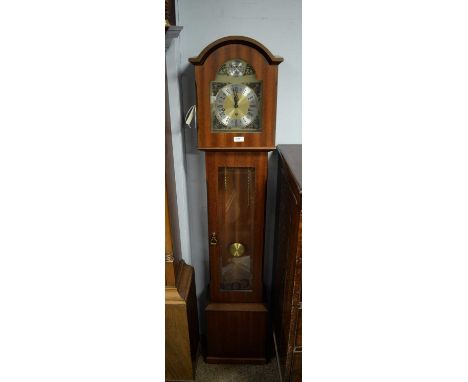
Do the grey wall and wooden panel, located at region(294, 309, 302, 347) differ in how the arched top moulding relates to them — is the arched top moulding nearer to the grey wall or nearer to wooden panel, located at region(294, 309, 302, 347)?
the grey wall

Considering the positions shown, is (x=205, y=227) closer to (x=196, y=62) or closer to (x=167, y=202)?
(x=167, y=202)

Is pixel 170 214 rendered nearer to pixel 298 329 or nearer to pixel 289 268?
pixel 289 268

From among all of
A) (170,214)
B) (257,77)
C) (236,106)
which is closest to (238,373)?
(170,214)

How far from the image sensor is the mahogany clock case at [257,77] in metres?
1.20

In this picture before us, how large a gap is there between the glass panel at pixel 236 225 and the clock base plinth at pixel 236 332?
91mm

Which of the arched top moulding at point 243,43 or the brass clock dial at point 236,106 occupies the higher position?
the arched top moulding at point 243,43

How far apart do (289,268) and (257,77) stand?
663 mm

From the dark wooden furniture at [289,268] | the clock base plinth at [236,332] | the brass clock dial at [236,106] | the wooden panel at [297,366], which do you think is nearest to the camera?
the dark wooden furniture at [289,268]

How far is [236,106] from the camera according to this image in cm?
127

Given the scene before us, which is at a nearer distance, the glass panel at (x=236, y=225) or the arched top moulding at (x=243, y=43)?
the arched top moulding at (x=243, y=43)

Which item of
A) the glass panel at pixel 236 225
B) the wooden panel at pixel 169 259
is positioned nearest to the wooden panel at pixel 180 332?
the wooden panel at pixel 169 259

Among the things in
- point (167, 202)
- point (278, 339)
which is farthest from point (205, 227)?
point (278, 339)

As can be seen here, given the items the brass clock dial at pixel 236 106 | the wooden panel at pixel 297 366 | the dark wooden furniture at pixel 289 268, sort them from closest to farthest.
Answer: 1. the dark wooden furniture at pixel 289 268
2. the wooden panel at pixel 297 366
3. the brass clock dial at pixel 236 106

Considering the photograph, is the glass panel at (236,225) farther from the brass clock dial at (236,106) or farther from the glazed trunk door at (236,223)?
the brass clock dial at (236,106)
